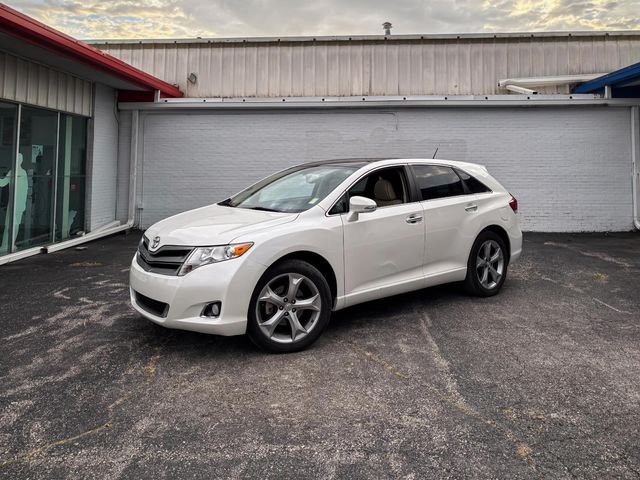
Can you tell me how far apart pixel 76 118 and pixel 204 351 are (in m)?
7.70

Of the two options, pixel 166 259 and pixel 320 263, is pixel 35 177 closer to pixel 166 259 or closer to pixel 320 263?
pixel 166 259

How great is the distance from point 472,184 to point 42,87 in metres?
7.57

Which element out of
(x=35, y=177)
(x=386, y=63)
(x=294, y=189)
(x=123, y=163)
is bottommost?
(x=294, y=189)

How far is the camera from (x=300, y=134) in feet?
34.7

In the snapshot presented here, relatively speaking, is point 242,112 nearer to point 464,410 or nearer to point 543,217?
point 543,217

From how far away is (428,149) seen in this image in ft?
34.4

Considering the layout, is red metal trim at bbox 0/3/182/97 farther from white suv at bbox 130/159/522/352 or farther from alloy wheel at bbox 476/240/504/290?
alloy wheel at bbox 476/240/504/290

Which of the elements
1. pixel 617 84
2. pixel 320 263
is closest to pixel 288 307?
pixel 320 263

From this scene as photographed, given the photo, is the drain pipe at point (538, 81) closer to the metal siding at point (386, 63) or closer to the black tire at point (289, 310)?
the metal siding at point (386, 63)

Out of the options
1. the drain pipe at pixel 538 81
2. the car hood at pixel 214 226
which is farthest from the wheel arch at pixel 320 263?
the drain pipe at pixel 538 81

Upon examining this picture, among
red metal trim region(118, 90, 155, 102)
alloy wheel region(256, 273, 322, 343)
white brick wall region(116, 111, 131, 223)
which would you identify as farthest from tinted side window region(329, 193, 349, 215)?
white brick wall region(116, 111, 131, 223)

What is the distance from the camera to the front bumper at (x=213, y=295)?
10.1 feet

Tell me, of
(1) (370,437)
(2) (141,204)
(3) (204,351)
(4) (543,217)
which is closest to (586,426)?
(1) (370,437)

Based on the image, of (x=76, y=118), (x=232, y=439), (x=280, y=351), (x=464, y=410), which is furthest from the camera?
(x=76, y=118)
